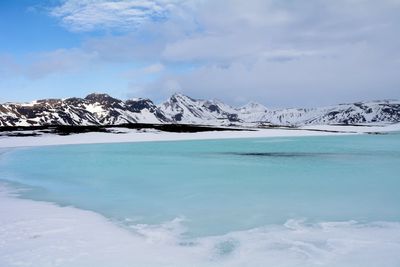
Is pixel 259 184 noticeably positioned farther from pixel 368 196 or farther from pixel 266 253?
pixel 266 253

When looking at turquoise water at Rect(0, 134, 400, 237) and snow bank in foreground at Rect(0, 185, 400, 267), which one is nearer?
snow bank in foreground at Rect(0, 185, 400, 267)

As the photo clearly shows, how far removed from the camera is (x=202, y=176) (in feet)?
56.4

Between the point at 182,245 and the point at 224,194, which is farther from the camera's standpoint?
the point at 224,194

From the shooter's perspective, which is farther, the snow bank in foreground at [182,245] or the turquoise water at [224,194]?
the turquoise water at [224,194]

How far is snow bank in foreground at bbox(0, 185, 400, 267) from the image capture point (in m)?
6.27

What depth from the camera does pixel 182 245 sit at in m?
7.16

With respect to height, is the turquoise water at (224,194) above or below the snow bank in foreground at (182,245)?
below

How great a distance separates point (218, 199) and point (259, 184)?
3525mm

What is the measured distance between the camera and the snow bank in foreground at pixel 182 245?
20.6 feet

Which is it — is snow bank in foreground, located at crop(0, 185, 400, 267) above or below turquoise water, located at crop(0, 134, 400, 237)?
above

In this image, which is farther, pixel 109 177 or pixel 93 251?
pixel 109 177

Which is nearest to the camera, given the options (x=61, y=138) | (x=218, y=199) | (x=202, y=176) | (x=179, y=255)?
(x=179, y=255)

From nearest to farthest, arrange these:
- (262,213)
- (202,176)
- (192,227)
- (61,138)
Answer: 1. (192,227)
2. (262,213)
3. (202,176)
4. (61,138)

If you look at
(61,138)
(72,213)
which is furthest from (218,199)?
(61,138)
